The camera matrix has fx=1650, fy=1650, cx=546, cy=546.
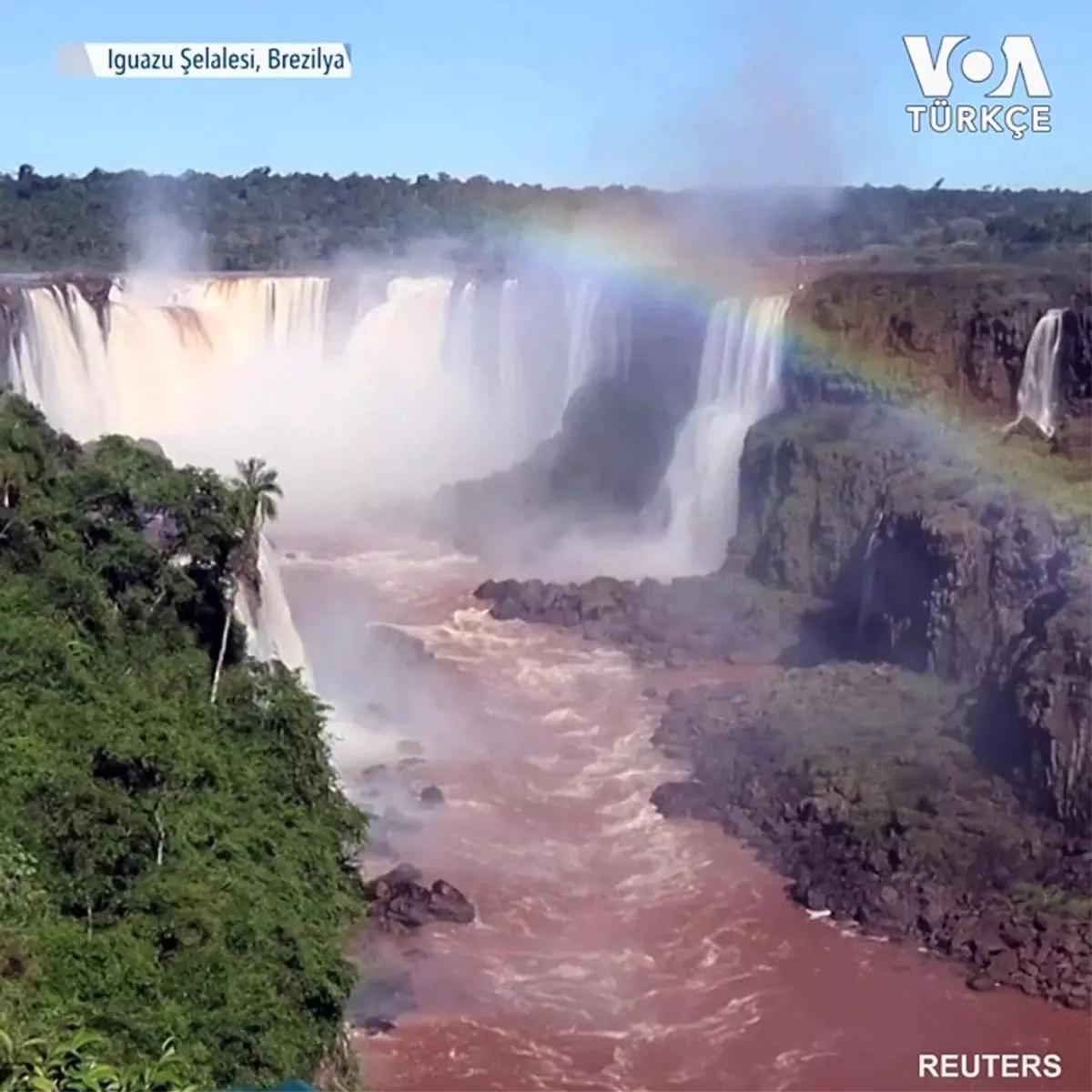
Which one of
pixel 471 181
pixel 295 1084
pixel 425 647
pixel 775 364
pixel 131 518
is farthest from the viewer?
pixel 471 181

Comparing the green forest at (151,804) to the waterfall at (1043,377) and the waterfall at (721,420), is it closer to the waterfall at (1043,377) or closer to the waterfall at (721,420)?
the waterfall at (721,420)

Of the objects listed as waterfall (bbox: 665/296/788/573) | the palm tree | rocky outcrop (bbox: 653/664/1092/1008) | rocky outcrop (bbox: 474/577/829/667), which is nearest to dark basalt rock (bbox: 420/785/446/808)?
rocky outcrop (bbox: 653/664/1092/1008)

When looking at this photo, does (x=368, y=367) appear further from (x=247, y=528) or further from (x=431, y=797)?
(x=247, y=528)

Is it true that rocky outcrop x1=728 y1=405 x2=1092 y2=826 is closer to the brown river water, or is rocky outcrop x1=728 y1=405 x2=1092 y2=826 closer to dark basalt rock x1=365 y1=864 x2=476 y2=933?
the brown river water

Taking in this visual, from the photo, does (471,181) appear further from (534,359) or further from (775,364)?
(775,364)

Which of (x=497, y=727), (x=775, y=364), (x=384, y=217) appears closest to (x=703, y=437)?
(x=775, y=364)

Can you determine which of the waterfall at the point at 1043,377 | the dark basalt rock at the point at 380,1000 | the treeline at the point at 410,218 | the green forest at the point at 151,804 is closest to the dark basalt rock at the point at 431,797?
the green forest at the point at 151,804
